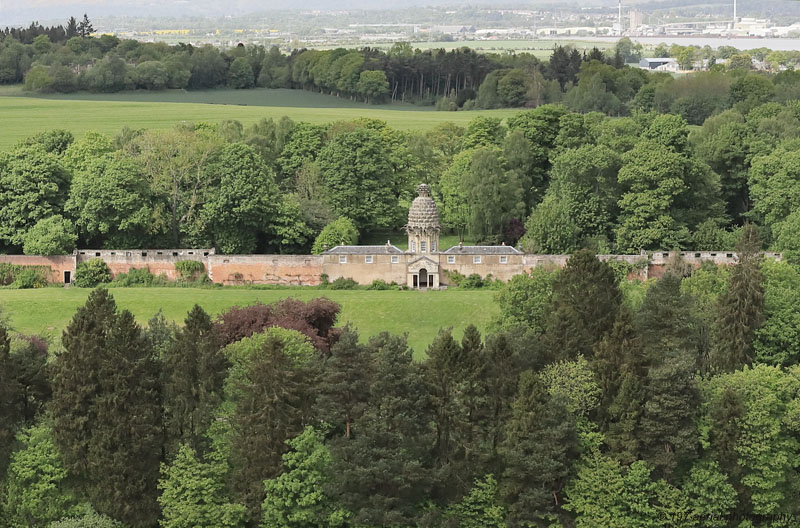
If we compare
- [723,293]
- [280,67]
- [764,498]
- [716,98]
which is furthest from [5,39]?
[764,498]

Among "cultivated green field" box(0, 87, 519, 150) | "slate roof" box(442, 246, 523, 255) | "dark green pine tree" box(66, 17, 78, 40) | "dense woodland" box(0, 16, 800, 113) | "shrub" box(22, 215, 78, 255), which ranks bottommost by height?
"slate roof" box(442, 246, 523, 255)

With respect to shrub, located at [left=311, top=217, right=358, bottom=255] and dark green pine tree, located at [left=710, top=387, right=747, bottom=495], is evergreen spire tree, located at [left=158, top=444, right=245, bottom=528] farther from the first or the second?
shrub, located at [left=311, top=217, right=358, bottom=255]

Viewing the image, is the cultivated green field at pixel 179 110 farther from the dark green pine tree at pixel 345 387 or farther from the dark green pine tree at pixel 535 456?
the dark green pine tree at pixel 535 456

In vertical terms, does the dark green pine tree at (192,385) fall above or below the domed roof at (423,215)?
below

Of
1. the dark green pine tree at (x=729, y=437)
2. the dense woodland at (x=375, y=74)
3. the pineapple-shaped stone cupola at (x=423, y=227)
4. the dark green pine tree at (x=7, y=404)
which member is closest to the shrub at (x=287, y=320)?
the dark green pine tree at (x=7, y=404)

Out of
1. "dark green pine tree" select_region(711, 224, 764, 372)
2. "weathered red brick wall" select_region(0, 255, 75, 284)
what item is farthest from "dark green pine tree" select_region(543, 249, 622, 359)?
"weathered red brick wall" select_region(0, 255, 75, 284)

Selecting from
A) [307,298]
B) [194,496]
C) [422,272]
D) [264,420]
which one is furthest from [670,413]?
[422,272]

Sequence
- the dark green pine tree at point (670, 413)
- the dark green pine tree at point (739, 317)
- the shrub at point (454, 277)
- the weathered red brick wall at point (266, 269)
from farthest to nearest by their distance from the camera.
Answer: the weathered red brick wall at point (266, 269)
the shrub at point (454, 277)
the dark green pine tree at point (739, 317)
the dark green pine tree at point (670, 413)
